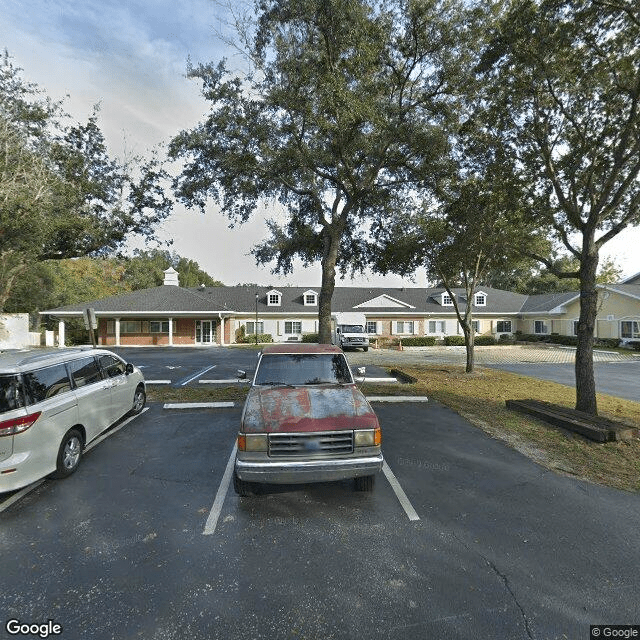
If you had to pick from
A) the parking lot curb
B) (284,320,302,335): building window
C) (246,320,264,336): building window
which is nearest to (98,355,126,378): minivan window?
the parking lot curb

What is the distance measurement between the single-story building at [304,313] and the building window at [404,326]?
11 cm

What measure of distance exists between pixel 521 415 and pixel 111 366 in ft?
33.0

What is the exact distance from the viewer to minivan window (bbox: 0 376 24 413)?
4.57 metres

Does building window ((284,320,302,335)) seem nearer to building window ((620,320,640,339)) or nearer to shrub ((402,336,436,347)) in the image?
shrub ((402,336,436,347))

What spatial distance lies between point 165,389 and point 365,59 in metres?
12.7

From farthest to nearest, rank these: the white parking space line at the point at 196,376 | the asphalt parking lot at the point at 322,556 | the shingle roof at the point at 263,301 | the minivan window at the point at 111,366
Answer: the shingle roof at the point at 263,301
the white parking space line at the point at 196,376
the minivan window at the point at 111,366
the asphalt parking lot at the point at 322,556

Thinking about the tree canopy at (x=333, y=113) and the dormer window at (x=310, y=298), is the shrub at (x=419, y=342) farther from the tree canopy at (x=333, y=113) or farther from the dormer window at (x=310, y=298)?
the tree canopy at (x=333, y=113)

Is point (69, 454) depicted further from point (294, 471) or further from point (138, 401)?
point (294, 471)

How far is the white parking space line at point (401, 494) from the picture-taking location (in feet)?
14.6

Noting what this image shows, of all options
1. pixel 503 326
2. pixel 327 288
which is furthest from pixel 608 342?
pixel 327 288

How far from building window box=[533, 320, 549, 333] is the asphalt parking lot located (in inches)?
1500

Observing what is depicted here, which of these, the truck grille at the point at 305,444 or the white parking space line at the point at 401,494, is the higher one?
the truck grille at the point at 305,444

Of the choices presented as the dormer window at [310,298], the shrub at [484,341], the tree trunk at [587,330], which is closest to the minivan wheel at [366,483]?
the tree trunk at [587,330]

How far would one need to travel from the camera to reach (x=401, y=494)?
16.3ft
